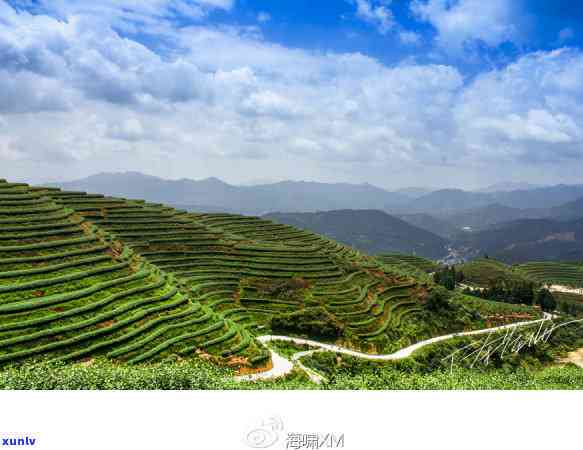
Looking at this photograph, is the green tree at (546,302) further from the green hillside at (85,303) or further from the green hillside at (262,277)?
the green hillside at (85,303)

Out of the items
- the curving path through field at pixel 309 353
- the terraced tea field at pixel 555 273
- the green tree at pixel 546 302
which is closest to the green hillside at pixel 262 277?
the curving path through field at pixel 309 353

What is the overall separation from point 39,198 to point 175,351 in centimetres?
4050

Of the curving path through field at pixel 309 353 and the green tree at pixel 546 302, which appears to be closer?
the curving path through field at pixel 309 353

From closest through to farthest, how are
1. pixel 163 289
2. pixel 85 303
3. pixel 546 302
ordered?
pixel 85 303
pixel 163 289
pixel 546 302

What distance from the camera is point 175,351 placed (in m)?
35.7

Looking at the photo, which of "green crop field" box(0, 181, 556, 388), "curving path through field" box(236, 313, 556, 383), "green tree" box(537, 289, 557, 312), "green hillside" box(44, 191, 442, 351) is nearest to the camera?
"green crop field" box(0, 181, 556, 388)

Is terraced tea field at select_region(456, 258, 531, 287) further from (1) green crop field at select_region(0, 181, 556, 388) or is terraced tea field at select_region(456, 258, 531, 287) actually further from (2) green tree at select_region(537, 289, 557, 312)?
(1) green crop field at select_region(0, 181, 556, 388)

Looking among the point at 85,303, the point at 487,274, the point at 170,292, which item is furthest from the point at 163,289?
the point at 487,274

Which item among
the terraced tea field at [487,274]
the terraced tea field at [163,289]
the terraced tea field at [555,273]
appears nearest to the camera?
the terraced tea field at [163,289]

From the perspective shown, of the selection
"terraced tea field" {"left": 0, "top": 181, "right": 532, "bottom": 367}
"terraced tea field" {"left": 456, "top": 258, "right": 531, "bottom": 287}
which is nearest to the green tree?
"terraced tea field" {"left": 456, "top": 258, "right": 531, "bottom": 287}

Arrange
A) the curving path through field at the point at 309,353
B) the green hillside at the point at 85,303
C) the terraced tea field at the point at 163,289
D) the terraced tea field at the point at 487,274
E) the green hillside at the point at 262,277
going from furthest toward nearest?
the terraced tea field at the point at 487,274 → the green hillside at the point at 262,277 → the curving path through field at the point at 309,353 → the terraced tea field at the point at 163,289 → the green hillside at the point at 85,303

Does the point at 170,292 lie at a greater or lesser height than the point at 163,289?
lesser

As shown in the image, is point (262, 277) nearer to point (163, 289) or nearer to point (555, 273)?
point (163, 289)
